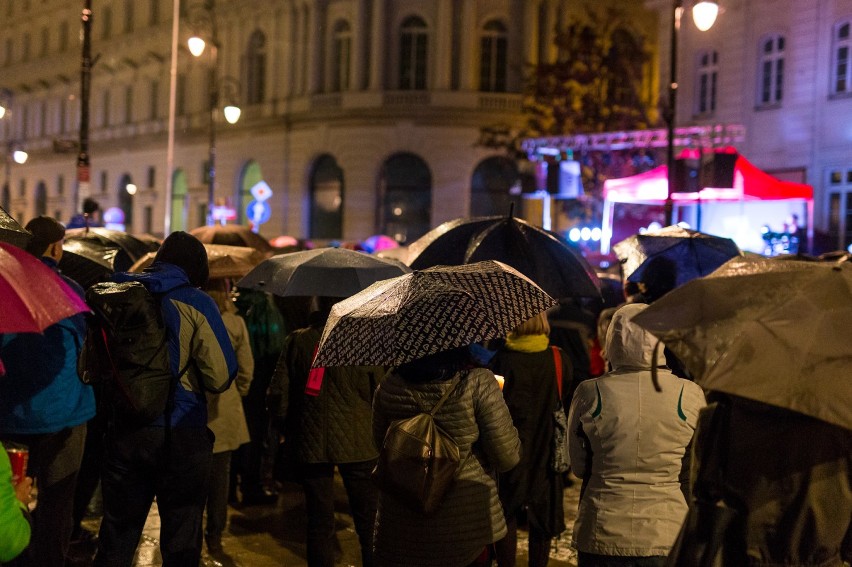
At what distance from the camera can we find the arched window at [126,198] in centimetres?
5275

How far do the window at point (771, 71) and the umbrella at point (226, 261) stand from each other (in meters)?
20.6

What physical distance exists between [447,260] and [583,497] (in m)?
3.34

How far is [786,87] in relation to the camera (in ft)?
86.2

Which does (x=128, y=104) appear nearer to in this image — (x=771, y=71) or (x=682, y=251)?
(x=771, y=71)

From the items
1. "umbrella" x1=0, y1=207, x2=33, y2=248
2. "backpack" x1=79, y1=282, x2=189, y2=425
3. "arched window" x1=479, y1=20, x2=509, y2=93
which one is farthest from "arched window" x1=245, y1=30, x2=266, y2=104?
"backpack" x1=79, y1=282, x2=189, y2=425

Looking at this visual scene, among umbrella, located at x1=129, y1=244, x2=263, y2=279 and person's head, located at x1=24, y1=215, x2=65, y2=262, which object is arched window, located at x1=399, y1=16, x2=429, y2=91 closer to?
umbrella, located at x1=129, y1=244, x2=263, y2=279

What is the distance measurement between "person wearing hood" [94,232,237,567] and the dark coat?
1.78 meters

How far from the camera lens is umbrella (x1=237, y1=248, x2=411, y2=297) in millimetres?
7059

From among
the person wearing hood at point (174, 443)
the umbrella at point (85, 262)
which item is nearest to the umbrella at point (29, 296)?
the person wearing hood at point (174, 443)

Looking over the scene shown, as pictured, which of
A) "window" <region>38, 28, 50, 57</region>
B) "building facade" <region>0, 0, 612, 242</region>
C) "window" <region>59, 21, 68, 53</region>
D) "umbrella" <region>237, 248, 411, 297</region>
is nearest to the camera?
"umbrella" <region>237, 248, 411, 297</region>

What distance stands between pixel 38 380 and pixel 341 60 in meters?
37.3

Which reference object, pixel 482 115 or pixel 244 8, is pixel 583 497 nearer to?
pixel 482 115

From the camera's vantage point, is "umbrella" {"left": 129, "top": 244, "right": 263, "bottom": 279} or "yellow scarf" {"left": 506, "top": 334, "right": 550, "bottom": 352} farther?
"umbrella" {"left": 129, "top": 244, "right": 263, "bottom": 279}

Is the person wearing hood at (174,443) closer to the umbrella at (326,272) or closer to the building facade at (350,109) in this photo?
the umbrella at (326,272)
